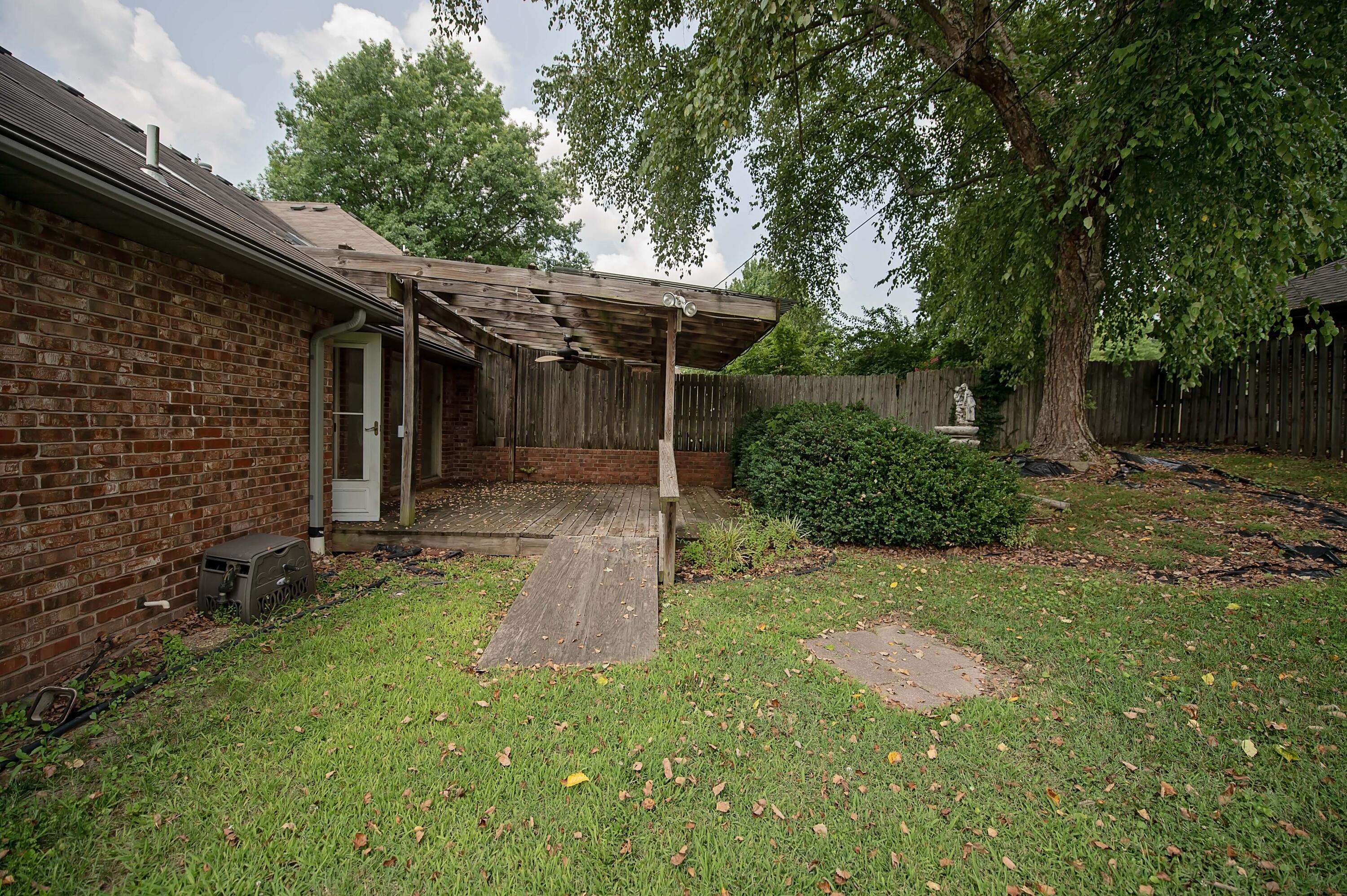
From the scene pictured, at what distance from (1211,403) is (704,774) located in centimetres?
1177

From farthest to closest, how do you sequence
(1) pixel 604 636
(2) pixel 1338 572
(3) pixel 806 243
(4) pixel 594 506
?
(3) pixel 806 243
(4) pixel 594 506
(2) pixel 1338 572
(1) pixel 604 636

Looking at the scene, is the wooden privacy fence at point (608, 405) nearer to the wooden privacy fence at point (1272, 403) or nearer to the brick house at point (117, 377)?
the brick house at point (117, 377)

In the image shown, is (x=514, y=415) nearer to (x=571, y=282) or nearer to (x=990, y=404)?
(x=571, y=282)

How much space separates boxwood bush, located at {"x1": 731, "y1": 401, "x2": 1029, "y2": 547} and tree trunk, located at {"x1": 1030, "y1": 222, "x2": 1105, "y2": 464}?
3.08 metres

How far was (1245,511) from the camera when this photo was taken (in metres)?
5.84

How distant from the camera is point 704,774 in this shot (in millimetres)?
2188

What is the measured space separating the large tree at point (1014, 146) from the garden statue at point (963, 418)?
1.01m

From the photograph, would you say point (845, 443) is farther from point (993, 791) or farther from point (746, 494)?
point (993, 791)

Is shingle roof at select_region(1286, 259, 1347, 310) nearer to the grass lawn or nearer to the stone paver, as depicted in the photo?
the grass lawn

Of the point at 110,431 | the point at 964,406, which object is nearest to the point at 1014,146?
the point at 964,406

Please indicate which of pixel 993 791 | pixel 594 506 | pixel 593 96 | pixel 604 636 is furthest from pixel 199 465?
pixel 593 96

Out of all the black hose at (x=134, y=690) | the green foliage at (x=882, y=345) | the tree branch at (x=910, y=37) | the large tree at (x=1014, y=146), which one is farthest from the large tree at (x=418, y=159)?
the black hose at (x=134, y=690)

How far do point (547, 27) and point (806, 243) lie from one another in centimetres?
638

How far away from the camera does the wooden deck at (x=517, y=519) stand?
5367mm
